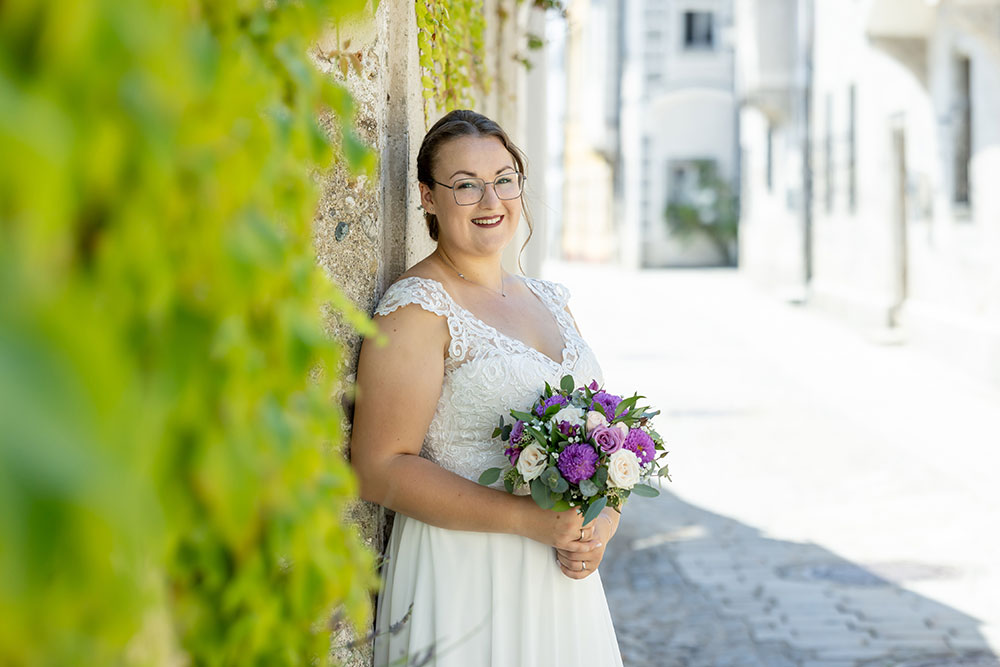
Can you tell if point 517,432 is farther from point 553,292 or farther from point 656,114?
point 656,114

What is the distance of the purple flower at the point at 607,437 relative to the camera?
2.27 m

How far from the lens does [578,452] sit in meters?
2.22

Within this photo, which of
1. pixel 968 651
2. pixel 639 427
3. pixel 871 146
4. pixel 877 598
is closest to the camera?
pixel 639 427

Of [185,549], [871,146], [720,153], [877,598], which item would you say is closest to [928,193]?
[871,146]

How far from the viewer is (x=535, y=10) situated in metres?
7.86

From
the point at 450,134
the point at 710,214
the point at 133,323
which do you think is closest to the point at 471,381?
the point at 450,134

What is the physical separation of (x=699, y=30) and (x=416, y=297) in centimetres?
3354

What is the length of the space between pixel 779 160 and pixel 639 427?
2105cm

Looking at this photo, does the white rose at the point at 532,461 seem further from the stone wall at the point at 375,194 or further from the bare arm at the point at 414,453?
the stone wall at the point at 375,194

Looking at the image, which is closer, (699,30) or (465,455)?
(465,455)

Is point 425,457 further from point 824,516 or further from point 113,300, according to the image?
point 824,516

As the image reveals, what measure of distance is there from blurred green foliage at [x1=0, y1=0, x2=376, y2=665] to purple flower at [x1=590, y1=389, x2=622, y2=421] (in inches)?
60.9

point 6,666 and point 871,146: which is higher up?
point 871,146

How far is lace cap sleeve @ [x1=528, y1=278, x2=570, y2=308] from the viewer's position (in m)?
2.93
